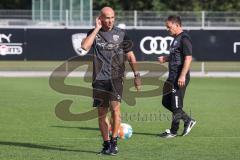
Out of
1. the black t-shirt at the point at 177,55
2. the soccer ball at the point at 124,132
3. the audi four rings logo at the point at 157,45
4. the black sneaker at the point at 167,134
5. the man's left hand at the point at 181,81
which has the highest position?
the black t-shirt at the point at 177,55

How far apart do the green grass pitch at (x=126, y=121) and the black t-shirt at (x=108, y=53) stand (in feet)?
3.79

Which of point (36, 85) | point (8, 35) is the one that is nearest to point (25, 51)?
point (8, 35)

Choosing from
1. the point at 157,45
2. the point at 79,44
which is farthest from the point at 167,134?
the point at 79,44

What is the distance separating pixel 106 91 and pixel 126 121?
438cm

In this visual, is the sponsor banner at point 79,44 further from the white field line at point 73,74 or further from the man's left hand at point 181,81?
the man's left hand at point 181,81

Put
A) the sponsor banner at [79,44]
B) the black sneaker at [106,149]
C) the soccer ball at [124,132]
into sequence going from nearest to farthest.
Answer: the black sneaker at [106,149] → the soccer ball at [124,132] → the sponsor banner at [79,44]

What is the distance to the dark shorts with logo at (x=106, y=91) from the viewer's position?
10.3m

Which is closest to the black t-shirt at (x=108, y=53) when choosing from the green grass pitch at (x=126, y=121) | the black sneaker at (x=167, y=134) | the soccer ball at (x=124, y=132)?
the green grass pitch at (x=126, y=121)

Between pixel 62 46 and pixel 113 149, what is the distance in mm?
20435

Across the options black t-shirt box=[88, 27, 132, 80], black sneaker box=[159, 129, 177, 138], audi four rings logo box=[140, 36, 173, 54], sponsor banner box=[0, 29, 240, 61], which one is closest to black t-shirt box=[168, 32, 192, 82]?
black sneaker box=[159, 129, 177, 138]

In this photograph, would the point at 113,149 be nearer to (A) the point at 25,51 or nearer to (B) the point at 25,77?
(B) the point at 25,77

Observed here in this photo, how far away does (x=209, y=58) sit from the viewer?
31266 millimetres

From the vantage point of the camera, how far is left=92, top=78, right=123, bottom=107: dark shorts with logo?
1032 cm

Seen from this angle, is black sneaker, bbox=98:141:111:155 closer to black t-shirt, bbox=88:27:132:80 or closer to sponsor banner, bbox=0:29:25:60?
black t-shirt, bbox=88:27:132:80
